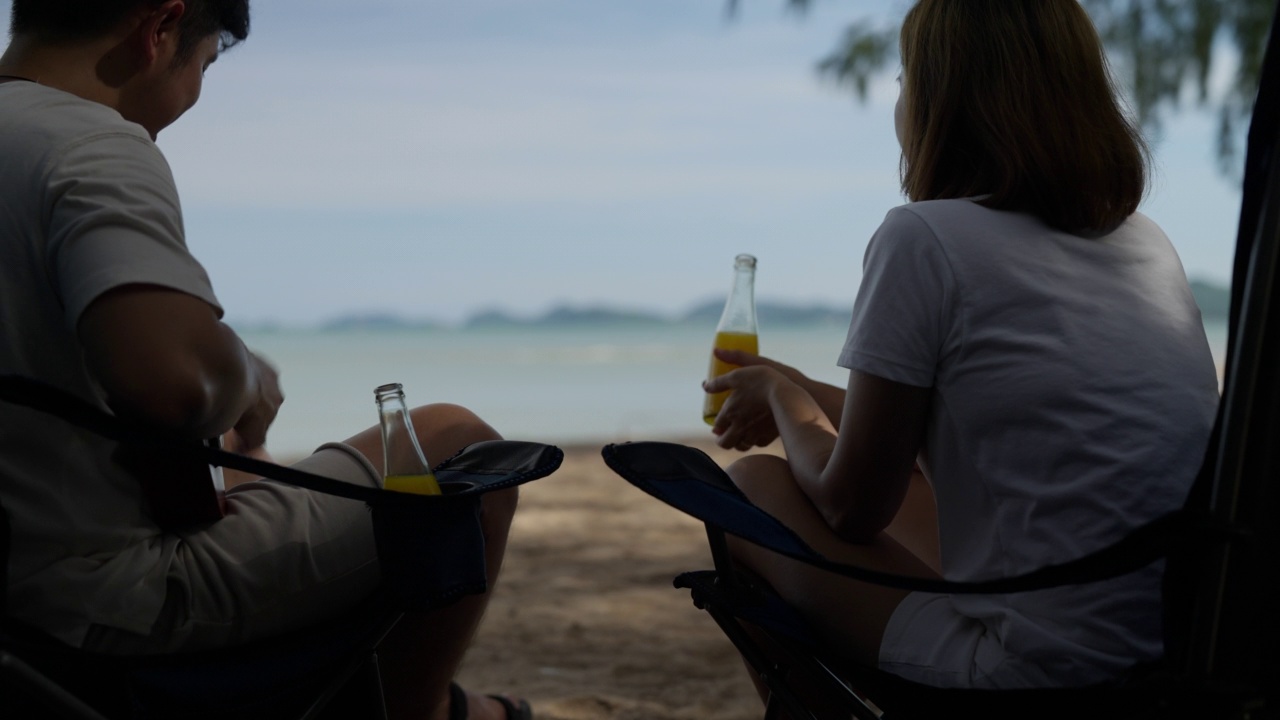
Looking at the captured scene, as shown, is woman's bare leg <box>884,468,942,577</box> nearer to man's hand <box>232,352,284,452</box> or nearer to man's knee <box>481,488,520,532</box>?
man's knee <box>481,488,520,532</box>

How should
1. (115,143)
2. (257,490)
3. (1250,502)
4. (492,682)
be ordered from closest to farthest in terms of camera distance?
(1250,502), (115,143), (257,490), (492,682)

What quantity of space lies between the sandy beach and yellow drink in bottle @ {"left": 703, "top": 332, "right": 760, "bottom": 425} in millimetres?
967

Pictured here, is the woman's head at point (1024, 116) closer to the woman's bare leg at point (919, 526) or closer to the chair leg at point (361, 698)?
the woman's bare leg at point (919, 526)

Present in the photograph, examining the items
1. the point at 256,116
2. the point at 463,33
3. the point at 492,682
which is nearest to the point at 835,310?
the point at 463,33

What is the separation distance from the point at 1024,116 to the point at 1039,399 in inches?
15.2

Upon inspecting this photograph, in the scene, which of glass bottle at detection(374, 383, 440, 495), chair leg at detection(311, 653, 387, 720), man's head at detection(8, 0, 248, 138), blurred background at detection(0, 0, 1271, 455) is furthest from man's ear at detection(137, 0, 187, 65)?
blurred background at detection(0, 0, 1271, 455)

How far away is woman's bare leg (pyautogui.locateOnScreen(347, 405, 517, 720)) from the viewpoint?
171cm

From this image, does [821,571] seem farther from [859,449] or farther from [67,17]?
[67,17]

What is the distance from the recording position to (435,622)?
175cm

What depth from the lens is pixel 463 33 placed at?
39812 mm

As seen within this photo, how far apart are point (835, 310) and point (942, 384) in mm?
39174

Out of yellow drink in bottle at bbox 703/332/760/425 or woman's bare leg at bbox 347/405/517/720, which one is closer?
woman's bare leg at bbox 347/405/517/720

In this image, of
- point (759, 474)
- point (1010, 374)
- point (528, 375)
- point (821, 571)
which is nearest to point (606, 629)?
point (759, 474)

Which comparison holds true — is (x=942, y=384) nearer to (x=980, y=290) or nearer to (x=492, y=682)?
(x=980, y=290)
